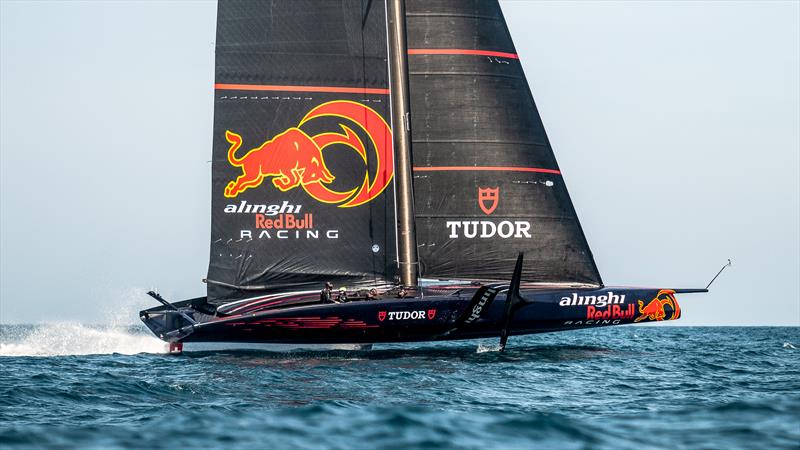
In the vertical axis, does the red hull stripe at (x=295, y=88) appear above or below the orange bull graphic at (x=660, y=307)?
above

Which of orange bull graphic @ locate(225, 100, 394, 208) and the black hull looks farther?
orange bull graphic @ locate(225, 100, 394, 208)

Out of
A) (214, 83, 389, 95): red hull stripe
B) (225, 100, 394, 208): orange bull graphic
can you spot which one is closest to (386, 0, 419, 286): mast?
(225, 100, 394, 208): orange bull graphic

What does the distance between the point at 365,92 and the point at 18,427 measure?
1454 cm

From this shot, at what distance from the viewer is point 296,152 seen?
2417 cm

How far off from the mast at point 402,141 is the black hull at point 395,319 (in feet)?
3.10

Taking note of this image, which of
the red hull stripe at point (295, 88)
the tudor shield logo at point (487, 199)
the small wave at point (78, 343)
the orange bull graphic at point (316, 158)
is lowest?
the small wave at point (78, 343)

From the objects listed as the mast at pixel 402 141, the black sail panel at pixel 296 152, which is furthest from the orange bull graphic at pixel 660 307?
the black sail panel at pixel 296 152

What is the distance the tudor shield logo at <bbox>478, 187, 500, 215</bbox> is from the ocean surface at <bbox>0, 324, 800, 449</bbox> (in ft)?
10.4

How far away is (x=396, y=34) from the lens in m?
24.5

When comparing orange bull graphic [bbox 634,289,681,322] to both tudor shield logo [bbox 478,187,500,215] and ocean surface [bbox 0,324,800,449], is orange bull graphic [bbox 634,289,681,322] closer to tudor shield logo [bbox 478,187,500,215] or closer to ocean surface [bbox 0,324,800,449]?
ocean surface [bbox 0,324,800,449]

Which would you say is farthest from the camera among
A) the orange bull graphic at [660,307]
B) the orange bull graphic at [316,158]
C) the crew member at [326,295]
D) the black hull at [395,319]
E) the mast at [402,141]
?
the orange bull graphic at [660,307]

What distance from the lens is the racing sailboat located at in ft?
78.8

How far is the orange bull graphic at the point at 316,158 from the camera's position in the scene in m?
24.0

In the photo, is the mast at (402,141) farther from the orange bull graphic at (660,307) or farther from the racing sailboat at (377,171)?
the orange bull graphic at (660,307)
